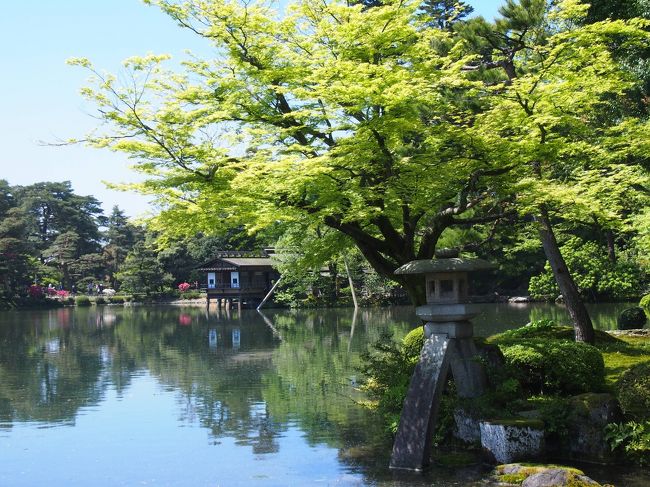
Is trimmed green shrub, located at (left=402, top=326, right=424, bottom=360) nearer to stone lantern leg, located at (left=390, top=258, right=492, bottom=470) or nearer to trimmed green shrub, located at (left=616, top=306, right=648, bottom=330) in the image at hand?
stone lantern leg, located at (left=390, top=258, right=492, bottom=470)

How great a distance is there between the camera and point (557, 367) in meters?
9.27

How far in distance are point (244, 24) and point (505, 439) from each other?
22.5ft

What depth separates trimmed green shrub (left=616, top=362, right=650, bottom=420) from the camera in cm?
806

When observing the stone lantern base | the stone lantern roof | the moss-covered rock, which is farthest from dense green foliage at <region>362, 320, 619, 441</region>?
the stone lantern roof

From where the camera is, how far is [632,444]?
766 centimetres

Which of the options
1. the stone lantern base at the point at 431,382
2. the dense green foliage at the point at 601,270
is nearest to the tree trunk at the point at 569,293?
the stone lantern base at the point at 431,382

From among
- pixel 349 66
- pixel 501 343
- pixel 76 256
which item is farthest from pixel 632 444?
pixel 76 256

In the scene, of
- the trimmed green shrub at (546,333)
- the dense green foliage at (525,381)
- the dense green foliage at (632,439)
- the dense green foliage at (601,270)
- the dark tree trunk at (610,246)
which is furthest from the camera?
the dense green foliage at (601,270)

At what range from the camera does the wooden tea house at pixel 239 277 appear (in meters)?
48.6

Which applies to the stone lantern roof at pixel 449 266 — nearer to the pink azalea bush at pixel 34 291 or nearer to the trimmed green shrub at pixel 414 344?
the trimmed green shrub at pixel 414 344

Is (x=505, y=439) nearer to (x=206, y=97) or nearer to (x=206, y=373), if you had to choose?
(x=206, y=97)

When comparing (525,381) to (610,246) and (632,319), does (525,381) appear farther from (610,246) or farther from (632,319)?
(610,246)

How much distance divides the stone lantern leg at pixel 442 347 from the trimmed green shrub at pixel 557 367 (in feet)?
2.99

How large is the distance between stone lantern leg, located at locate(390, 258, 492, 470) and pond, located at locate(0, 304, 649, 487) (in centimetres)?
79
